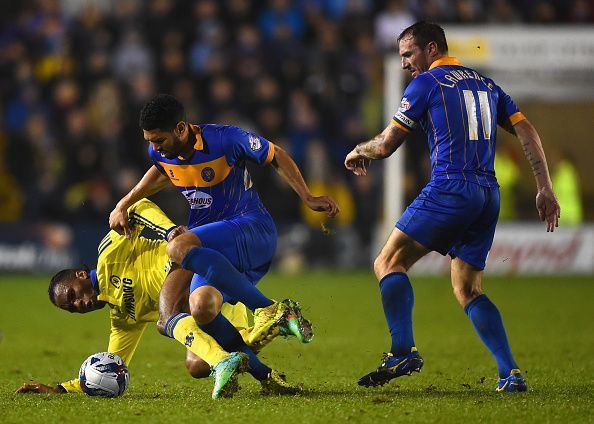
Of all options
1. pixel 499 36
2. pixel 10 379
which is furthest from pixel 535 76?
pixel 10 379

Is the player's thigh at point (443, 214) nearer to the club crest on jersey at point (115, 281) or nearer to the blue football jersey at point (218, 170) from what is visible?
the blue football jersey at point (218, 170)

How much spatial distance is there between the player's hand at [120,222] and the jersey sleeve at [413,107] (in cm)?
181

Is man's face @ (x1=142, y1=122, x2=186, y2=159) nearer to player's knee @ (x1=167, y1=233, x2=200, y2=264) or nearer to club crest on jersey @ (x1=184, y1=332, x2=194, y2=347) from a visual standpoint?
player's knee @ (x1=167, y1=233, x2=200, y2=264)

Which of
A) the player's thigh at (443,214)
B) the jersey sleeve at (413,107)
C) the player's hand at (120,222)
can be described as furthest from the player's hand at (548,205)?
the player's hand at (120,222)

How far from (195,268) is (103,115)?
39.1ft

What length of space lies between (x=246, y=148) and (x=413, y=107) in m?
1.06

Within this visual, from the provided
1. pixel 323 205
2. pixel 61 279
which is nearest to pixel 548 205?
pixel 323 205

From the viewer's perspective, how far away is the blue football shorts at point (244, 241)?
6.69m

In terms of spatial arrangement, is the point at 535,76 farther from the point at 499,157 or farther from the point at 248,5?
the point at 248,5

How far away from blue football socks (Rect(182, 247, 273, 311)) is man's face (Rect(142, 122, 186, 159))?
2.26 feet

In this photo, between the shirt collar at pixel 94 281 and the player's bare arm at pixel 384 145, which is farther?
the shirt collar at pixel 94 281

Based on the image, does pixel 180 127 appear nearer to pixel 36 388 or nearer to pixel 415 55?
pixel 415 55

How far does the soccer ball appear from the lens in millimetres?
6723

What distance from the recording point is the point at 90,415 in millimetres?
6012
